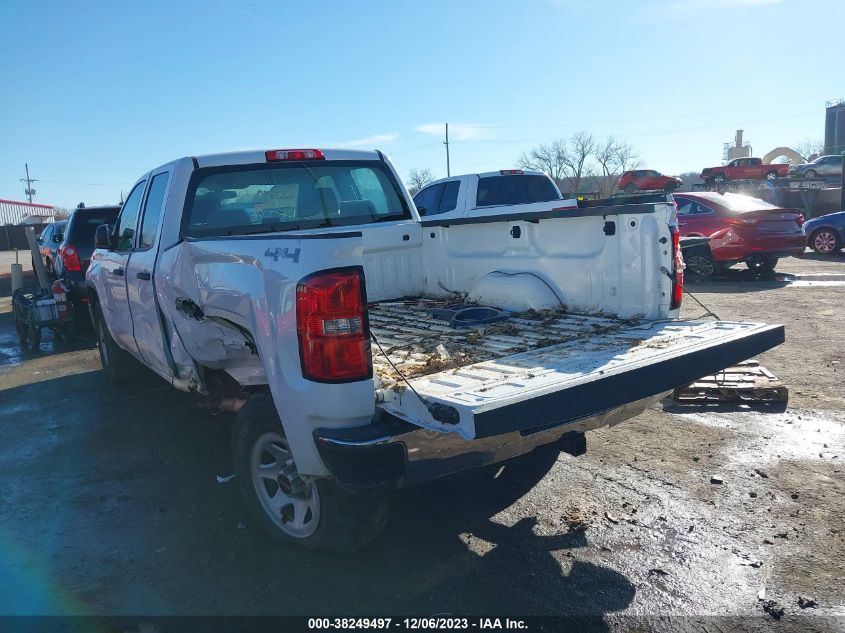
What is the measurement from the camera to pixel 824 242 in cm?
1741

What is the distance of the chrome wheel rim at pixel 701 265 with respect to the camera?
13430mm

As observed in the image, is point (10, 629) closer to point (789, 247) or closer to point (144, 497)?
point (144, 497)

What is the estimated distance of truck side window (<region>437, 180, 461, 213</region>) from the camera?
10.3 meters

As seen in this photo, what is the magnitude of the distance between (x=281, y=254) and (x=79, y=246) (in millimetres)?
9211

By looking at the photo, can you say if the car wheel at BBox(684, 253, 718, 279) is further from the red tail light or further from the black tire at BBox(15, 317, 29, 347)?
the black tire at BBox(15, 317, 29, 347)

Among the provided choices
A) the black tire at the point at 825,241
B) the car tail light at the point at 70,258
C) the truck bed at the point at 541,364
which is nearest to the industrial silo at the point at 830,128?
the black tire at the point at 825,241

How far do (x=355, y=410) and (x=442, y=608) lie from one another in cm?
102

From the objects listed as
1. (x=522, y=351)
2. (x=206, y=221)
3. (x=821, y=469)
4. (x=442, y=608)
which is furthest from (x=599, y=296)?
(x=206, y=221)

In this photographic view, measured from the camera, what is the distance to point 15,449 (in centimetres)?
565

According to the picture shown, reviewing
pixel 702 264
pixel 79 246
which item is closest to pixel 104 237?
pixel 79 246

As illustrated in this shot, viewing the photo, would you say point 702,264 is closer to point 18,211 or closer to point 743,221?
point 743,221

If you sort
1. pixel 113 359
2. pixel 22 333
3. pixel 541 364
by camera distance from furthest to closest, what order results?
1. pixel 22 333
2. pixel 113 359
3. pixel 541 364

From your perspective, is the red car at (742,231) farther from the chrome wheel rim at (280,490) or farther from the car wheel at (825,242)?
the chrome wheel rim at (280,490)

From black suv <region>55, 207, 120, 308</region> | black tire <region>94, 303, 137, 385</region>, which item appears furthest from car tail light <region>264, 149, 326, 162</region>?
black suv <region>55, 207, 120, 308</region>
